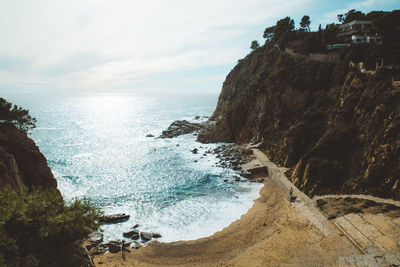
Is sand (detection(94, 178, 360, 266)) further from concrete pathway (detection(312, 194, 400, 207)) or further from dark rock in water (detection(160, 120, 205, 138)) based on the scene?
dark rock in water (detection(160, 120, 205, 138))

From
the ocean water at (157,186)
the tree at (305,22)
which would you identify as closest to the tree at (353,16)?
the tree at (305,22)

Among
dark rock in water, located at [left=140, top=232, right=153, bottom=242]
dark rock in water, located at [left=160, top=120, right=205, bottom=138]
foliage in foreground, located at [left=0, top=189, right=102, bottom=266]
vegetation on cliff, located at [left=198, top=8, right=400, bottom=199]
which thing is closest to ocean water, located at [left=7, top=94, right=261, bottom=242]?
dark rock in water, located at [left=140, top=232, right=153, bottom=242]

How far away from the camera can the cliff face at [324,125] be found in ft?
110

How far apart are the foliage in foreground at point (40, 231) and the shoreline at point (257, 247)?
7.75 meters

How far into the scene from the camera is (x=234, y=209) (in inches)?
1436

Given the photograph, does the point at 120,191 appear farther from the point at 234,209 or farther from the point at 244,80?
the point at 244,80

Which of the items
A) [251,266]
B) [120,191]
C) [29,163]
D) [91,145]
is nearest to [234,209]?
[251,266]

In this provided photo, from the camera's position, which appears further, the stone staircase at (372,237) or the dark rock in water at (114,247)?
the dark rock in water at (114,247)

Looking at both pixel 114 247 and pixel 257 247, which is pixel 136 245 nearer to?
pixel 114 247

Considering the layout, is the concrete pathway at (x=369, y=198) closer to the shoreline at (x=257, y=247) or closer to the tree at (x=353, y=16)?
the shoreline at (x=257, y=247)

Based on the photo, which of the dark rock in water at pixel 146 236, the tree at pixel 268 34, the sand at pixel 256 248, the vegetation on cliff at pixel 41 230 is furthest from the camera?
the tree at pixel 268 34

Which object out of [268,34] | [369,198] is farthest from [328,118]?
[268,34]

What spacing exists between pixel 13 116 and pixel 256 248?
35328 millimetres

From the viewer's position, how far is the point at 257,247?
26328 mm
